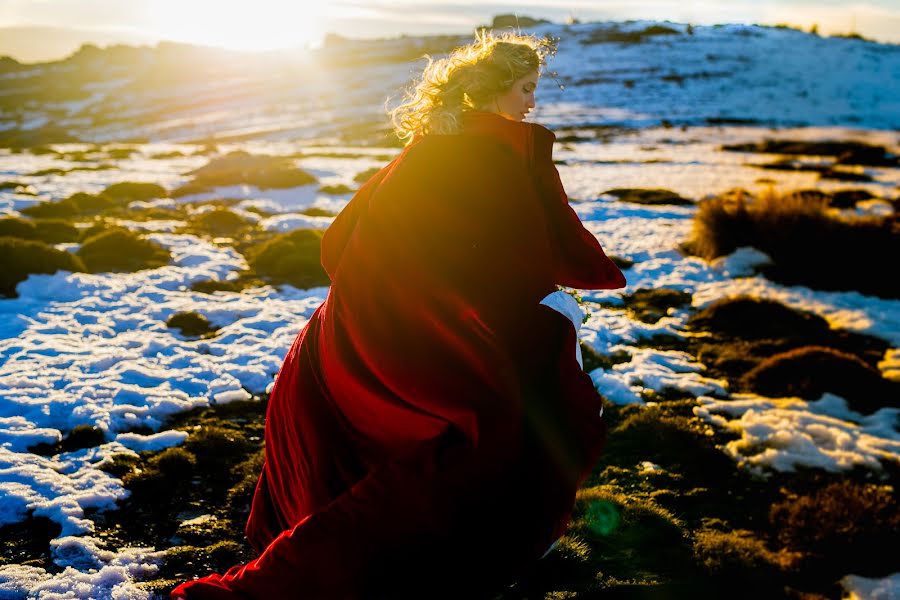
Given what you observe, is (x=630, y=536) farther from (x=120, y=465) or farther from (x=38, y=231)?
(x=38, y=231)

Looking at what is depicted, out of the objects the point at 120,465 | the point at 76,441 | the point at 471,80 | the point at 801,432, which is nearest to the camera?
the point at 471,80

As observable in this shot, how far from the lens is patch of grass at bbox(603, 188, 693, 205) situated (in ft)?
57.1

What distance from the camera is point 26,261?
374 inches

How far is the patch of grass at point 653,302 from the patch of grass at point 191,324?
249 inches

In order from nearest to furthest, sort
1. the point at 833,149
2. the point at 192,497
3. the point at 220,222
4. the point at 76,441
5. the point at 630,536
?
the point at 630,536 → the point at 192,497 → the point at 76,441 → the point at 220,222 → the point at 833,149

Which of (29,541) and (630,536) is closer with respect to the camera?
(29,541)

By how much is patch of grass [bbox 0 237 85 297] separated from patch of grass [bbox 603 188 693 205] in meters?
14.0

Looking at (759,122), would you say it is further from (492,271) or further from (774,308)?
(492,271)

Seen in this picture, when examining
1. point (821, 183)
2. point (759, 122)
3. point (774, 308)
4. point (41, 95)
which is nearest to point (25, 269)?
point (774, 308)

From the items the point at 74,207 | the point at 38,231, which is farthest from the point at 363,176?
the point at 38,231

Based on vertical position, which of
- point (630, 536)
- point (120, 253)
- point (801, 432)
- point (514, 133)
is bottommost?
point (801, 432)

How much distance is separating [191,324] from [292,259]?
3198 millimetres

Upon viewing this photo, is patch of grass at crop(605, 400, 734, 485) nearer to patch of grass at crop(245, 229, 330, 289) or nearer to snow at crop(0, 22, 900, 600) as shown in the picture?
snow at crop(0, 22, 900, 600)

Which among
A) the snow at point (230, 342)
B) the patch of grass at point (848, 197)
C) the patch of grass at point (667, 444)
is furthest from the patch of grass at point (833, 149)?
the patch of grass at point (667, 444)
